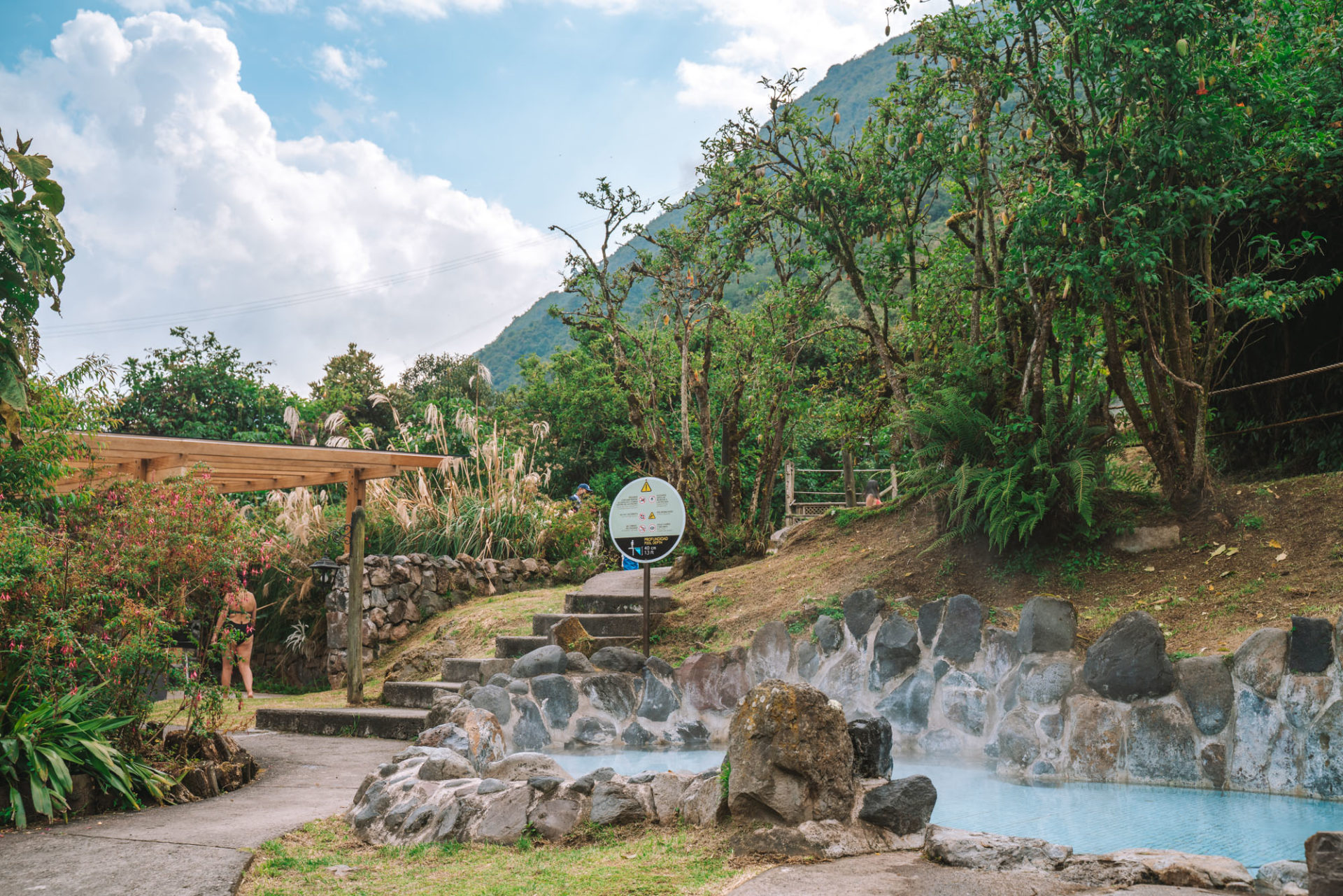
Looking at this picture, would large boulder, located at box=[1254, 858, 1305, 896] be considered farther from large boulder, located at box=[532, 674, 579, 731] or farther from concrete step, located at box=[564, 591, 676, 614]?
concrete step, located at box=[564, 591, 676, 614]

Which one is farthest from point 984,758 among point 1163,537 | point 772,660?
point 1163,537

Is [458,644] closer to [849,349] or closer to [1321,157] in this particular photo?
[849,349]

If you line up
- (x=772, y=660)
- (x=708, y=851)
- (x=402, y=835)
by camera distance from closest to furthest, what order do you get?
(x=708, y=851) < (x=402, y=835) < (x=772, y=660)

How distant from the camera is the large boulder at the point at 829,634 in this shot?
6.07m

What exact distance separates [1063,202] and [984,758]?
333 cm

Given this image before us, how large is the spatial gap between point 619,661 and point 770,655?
1.07 metres

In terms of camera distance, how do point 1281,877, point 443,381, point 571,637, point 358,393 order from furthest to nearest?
point 443,381 → point 358,393 → point 571,637 → point 1281,877

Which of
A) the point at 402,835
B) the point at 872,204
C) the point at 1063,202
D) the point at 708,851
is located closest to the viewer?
the point at 708,851

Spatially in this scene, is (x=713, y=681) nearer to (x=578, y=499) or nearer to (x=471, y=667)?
(x=471, y=667)

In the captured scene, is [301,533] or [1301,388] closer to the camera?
[1301,388]

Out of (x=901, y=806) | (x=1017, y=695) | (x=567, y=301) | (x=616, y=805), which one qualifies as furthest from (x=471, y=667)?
(x=567, y=301)

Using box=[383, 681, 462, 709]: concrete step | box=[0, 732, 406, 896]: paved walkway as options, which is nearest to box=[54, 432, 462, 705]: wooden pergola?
box=[383, 681, 462, 709]: concrete step

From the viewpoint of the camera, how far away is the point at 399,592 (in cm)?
1104

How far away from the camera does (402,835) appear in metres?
3.96
